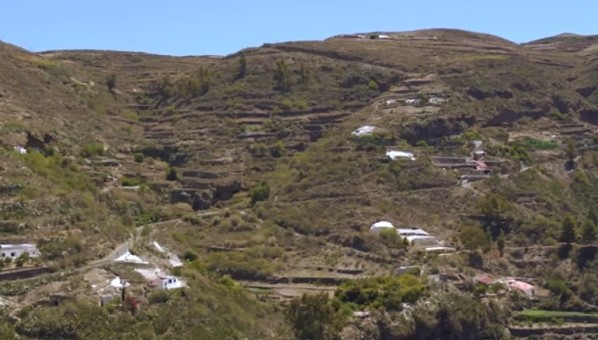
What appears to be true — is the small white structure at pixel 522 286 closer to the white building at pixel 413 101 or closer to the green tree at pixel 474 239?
the green tree at pixel 474 239

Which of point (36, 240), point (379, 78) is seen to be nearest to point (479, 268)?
point (36, 240)

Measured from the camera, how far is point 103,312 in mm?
52625

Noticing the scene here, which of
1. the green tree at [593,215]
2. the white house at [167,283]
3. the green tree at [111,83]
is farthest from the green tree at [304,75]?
the white house at [167,283]

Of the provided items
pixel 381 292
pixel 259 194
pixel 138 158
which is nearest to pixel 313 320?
pixel 381 292

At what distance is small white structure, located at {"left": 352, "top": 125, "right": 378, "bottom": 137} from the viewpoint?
9025cm

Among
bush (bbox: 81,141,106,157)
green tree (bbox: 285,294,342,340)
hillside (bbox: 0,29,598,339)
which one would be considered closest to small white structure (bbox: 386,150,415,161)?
hillside (bbox: 0,29,598,339)

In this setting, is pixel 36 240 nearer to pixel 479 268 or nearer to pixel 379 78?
pixel 479 268

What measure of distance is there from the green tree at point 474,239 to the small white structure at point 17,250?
26.9 meters

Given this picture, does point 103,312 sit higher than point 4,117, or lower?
lower

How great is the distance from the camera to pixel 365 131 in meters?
90.7

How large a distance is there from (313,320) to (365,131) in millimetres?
33159

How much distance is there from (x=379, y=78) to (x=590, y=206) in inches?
929

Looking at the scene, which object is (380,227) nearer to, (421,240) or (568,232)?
(421,240)

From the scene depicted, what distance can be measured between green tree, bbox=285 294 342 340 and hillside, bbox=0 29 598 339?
440 millimetres
